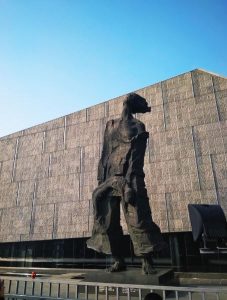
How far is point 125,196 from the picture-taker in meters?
6.38

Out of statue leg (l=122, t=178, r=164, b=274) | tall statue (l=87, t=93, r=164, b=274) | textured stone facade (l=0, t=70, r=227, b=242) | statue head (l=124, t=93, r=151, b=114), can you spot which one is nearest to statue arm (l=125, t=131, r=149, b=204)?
tall statue (l=87, t=93, r=164, b=274)

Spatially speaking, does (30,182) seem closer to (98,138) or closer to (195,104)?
(98,138)

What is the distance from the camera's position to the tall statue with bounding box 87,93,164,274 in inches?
242

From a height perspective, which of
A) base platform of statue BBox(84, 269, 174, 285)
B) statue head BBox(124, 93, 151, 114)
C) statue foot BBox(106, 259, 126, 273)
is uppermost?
statue head BBox(124, 93, 151, 114)

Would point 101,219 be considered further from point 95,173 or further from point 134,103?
point 95,173

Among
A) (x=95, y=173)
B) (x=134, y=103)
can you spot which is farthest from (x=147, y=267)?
(x=95, y=173)

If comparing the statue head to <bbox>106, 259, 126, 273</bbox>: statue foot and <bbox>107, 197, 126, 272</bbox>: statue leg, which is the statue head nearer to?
<bbox>107, 197, 126, 272</bbox>: statue leg

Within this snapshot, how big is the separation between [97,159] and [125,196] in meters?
12.0

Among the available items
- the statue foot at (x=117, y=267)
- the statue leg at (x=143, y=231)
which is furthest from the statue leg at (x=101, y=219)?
the statue leg at (x=143, y=231)

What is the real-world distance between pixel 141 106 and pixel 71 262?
13.7 m

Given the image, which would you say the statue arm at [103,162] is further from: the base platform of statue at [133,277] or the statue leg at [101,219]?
the base platform of statue at [133,277]

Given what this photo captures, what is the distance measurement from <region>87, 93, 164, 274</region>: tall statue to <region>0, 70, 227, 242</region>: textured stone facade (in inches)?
357

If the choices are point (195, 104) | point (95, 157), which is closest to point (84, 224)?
point (95, 157)

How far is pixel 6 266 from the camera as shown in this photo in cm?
1955
